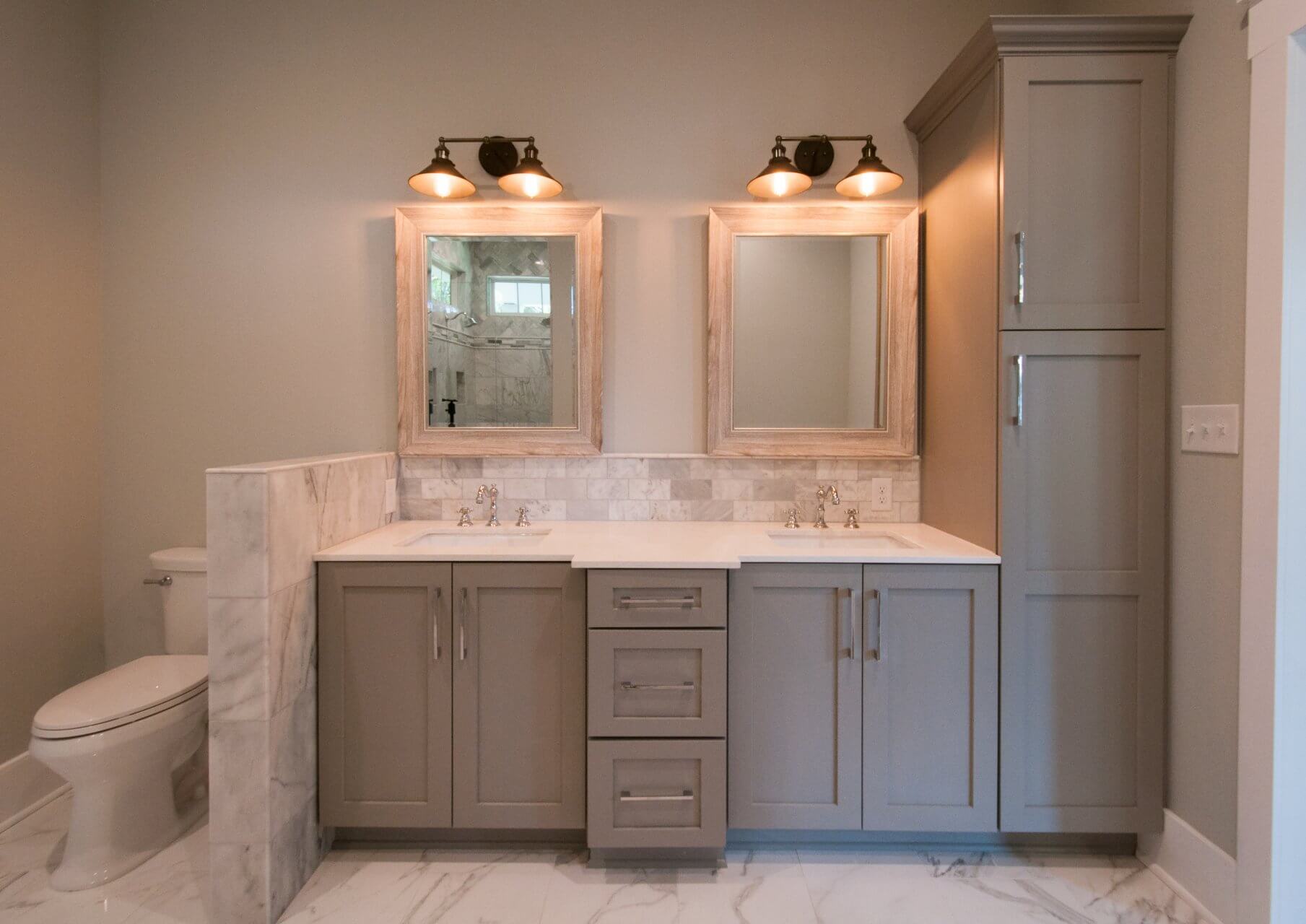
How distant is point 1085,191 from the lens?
1.82m

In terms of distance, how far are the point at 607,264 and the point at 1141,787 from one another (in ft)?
7.59

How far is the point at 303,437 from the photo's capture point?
246cm

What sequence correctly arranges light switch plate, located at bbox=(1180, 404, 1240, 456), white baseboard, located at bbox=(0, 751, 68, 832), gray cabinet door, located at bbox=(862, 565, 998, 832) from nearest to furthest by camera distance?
Answer: light switch plate, located at bbox=(1180, 404, 1240, 456)
gray cabinet door, located at bbox=(862, 565, 998, 832)
white baseboard, located at bbox=(0, 751, 68, 832)

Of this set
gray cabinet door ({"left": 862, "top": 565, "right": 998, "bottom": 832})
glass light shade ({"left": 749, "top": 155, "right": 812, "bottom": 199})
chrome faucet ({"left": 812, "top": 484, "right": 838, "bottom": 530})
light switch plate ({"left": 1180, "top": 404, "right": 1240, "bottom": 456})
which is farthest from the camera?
chrome faucet ({"left": 812, "top": 484, "right": 838, "bottom": 530})

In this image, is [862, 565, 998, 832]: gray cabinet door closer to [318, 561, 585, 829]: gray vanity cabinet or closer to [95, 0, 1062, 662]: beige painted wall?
[318, 561, 585, 829]: gray vanity cabinet

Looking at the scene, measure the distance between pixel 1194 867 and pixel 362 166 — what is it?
11.1ft

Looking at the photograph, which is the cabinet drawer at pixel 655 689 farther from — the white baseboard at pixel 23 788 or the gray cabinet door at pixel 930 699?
the white baseboard at pixel 23 788

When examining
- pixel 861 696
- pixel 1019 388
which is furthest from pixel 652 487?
pixel 1019 388

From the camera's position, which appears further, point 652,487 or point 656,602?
Result: point 652,487

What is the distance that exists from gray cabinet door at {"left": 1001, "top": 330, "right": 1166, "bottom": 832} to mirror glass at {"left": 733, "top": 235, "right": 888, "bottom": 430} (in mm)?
561

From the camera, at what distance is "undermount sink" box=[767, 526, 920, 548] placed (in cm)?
223

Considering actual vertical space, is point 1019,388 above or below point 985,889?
above

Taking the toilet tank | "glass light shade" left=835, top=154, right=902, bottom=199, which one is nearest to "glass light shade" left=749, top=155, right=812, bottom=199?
"glass light shade" left=835, top=154, right=902, bottom=199

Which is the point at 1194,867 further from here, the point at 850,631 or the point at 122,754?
the point at 122,754
